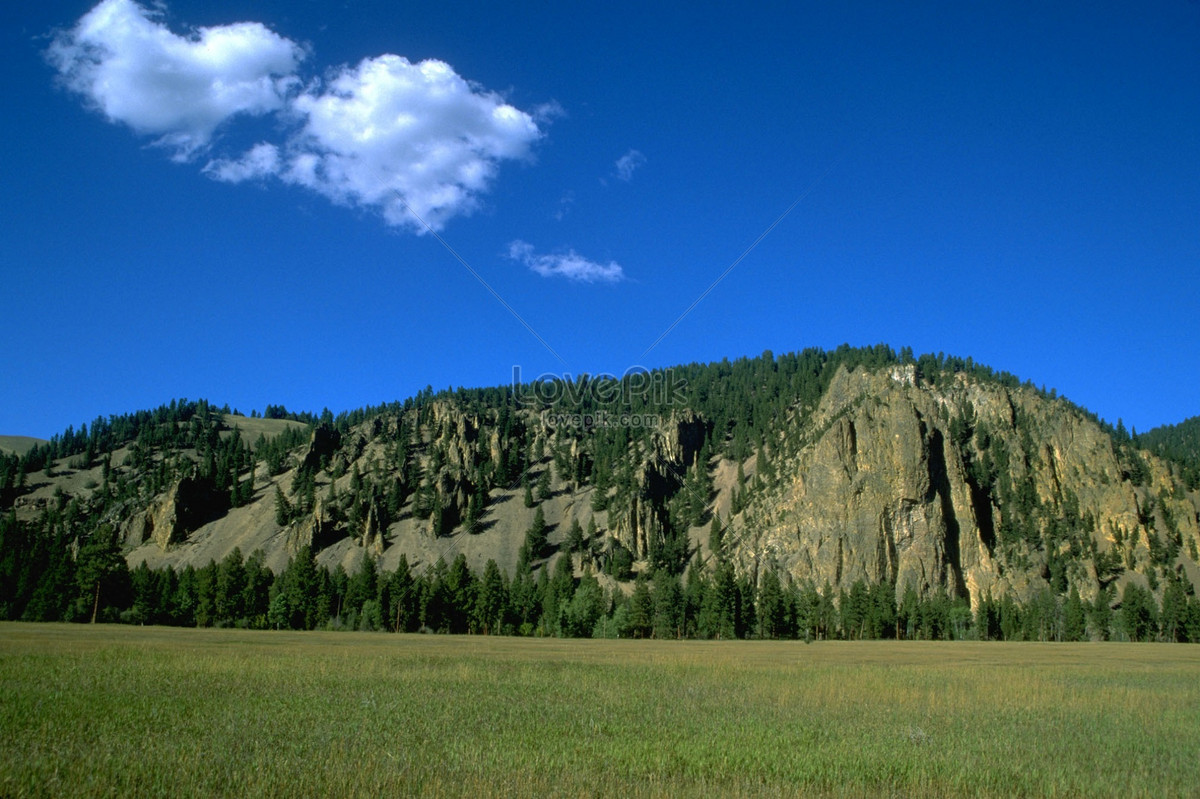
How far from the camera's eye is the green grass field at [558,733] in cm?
1294

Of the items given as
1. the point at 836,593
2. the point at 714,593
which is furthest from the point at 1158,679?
the point at 836,593

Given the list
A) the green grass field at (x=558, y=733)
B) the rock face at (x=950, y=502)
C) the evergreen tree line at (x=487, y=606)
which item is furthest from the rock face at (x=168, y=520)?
the green grass field at (x=558, y=733)

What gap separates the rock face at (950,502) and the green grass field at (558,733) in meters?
128

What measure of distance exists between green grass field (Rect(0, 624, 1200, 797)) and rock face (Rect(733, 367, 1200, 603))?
128334 millimetres

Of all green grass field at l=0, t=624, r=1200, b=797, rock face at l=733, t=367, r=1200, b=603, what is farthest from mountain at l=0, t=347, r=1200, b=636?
green grass field at l=0, t=624, r=1200, b=797

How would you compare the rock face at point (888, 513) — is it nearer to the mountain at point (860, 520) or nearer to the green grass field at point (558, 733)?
the mountain at point (860, 520)

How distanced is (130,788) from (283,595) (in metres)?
103

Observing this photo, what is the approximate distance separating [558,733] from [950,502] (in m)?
167

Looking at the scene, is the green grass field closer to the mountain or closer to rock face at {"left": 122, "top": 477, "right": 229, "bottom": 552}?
the mountain

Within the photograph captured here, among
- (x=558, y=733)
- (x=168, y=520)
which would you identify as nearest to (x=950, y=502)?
(x=558, y=733)

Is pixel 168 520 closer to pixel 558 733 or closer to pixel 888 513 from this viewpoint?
pixel 888 513

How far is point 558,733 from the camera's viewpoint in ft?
58.7

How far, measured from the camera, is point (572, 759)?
14.9 metres

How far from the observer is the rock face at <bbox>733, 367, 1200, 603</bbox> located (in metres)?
152
